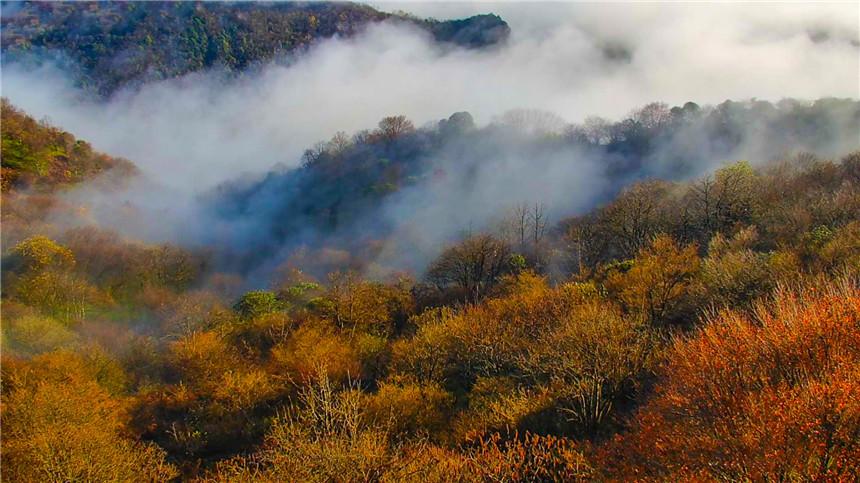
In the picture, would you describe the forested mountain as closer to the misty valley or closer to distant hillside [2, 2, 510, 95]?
the misty valley

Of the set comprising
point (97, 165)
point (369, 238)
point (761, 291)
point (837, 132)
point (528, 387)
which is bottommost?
point (369, 238)

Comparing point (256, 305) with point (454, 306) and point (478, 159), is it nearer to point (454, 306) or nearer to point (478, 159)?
point (454, 306)

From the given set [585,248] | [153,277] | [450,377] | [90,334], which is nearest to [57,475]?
[450,377]

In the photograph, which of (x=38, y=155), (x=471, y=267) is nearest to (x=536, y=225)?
(x=471, y=267)

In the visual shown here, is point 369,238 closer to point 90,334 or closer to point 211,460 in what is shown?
point 90,334

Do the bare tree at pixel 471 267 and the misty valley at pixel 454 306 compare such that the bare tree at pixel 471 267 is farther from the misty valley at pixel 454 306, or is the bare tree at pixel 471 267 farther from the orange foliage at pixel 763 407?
the orange foliage at pixel 763 407
